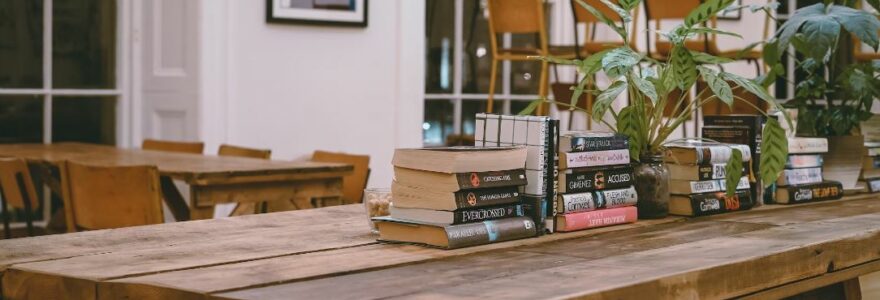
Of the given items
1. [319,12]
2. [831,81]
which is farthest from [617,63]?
[319,12]

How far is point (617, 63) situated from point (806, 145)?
982mm

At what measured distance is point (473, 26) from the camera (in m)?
7.19

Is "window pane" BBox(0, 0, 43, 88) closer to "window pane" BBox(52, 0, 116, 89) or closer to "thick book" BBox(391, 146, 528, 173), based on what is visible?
"window pane" BBox(52, 0, 116, 89)

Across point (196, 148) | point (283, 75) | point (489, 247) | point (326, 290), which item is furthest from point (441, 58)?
point (326, 290)

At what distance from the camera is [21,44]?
18.6 ft

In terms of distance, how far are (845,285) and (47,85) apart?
4102mm

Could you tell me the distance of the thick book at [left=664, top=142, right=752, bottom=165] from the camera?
2846 mm

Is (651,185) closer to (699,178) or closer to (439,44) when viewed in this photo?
(699,178)

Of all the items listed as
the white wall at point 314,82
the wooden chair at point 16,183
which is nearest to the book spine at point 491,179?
the wooden chair at point 16,183

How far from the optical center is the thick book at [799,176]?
322cm

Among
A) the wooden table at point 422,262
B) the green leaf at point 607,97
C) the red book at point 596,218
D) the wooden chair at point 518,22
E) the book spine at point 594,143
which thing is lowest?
the wooden table at point 422,262

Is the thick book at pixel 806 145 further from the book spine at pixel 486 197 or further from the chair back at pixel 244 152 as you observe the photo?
the chair back at pixel 244 152

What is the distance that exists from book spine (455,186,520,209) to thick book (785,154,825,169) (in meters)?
1.16

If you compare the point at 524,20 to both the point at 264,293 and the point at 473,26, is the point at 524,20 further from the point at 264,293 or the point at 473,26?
the point at 264,293
